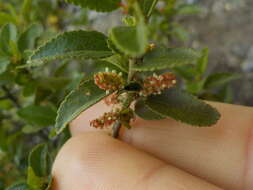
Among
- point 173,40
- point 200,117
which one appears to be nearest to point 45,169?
point 200,117

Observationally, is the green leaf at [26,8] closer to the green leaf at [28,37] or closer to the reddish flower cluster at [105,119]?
the green leaf at [28,37]

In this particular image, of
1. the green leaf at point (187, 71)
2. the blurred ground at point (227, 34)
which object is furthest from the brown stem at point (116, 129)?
the blurred ground at point (227, 34)

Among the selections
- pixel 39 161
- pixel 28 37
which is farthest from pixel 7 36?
pixel 39 161

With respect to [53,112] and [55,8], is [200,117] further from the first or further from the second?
[55,8]

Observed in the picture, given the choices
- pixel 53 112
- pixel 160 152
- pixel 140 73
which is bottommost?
pixel 160 152

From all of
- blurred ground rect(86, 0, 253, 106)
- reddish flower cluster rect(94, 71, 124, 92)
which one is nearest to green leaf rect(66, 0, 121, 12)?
reddish flower cluster rect(94, 71, 124, 92)

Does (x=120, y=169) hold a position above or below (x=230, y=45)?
below

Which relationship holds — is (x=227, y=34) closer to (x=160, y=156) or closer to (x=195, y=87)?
(x=195, y=87)
